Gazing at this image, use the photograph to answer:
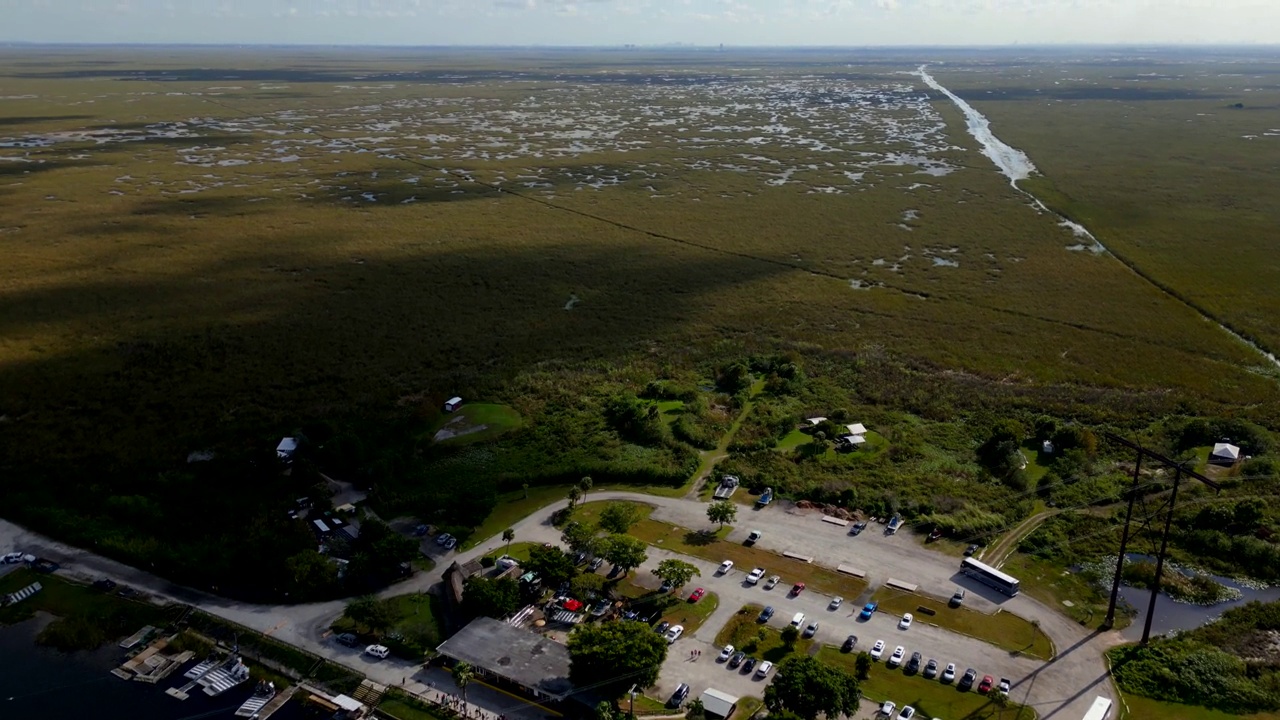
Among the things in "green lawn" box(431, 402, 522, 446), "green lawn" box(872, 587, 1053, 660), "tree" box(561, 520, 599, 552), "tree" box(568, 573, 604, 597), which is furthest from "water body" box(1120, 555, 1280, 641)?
"green lawn" box(431, 402, 522, 446)

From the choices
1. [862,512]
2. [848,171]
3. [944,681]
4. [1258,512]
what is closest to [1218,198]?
[848,171]

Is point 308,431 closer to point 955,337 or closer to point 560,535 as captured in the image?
point 560,535

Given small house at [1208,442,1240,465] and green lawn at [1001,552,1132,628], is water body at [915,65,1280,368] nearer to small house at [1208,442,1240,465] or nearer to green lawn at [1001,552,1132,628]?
small house at [1208,442,1240,465]

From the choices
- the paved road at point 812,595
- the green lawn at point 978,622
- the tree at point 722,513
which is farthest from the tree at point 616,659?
the green lawn at point 978,622

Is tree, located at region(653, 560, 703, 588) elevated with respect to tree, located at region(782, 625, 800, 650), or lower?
elevated

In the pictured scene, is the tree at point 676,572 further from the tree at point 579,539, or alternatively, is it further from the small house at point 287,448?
the small house at point 287,448

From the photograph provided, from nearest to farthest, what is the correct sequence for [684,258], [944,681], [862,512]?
[944,681] → [862,512] → [684,258]

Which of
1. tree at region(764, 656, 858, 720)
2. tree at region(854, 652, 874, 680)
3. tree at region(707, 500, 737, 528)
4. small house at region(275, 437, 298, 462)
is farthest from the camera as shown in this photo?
small house at region(275, 437, 298, 462)
